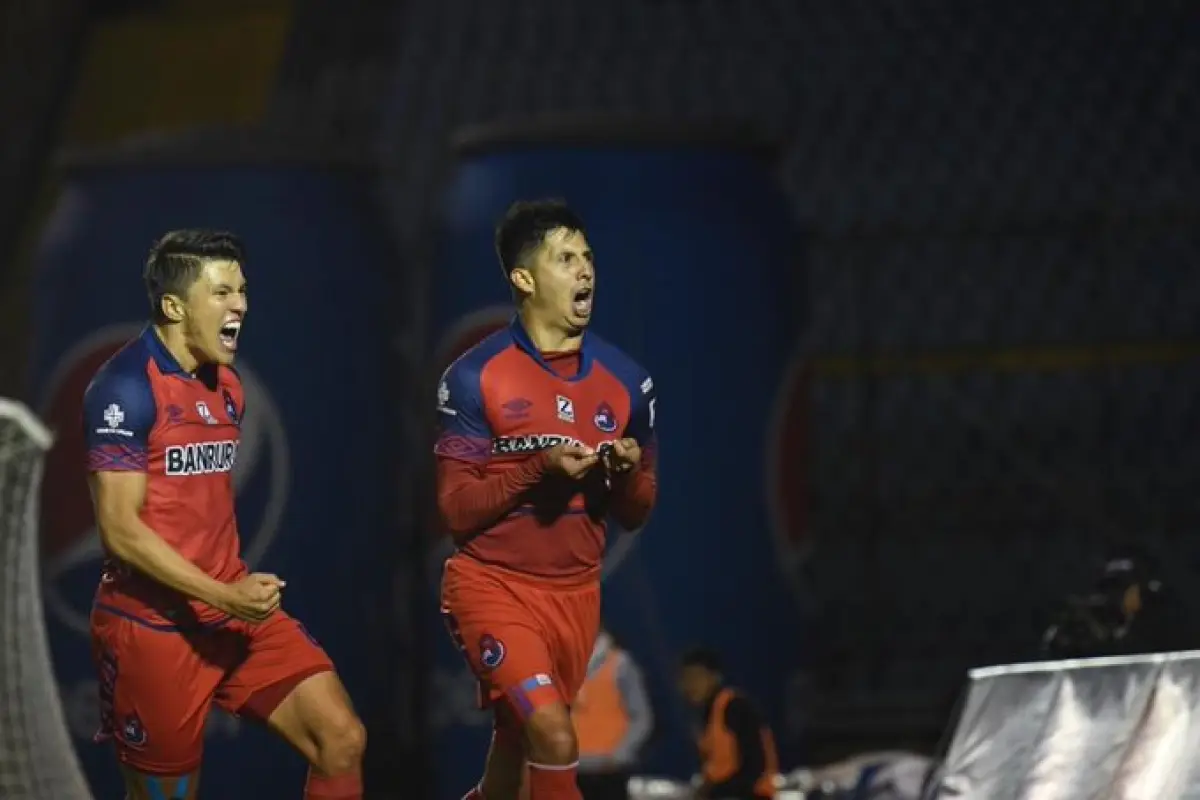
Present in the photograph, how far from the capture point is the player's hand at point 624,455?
5.23 metres

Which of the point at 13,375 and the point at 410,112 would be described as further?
the point at 410,112

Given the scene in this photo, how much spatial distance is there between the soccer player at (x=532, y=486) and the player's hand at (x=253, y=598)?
0.50 m

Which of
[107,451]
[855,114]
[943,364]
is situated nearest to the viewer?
[107,451]

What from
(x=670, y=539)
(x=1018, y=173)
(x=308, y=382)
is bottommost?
(x=670, y=539)

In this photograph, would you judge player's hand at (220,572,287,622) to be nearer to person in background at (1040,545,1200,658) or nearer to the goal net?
the goal net

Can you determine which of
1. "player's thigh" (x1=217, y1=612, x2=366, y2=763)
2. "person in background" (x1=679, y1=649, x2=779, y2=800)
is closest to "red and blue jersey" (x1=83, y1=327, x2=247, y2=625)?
"player's thigh" (x1=217, y1=612, x2=366, y2=763)

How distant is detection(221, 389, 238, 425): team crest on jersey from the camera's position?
5528 mm

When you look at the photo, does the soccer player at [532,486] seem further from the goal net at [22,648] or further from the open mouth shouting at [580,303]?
the goal net at [22,648]

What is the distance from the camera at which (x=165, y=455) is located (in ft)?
17.6

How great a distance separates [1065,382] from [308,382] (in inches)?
171

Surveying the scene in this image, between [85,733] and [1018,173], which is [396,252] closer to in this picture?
[85,733]

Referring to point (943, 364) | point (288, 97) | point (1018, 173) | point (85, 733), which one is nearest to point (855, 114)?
point (1018, 173)

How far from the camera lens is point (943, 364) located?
40.2ft

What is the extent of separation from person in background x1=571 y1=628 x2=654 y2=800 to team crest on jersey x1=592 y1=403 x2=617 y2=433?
7.78 ft
